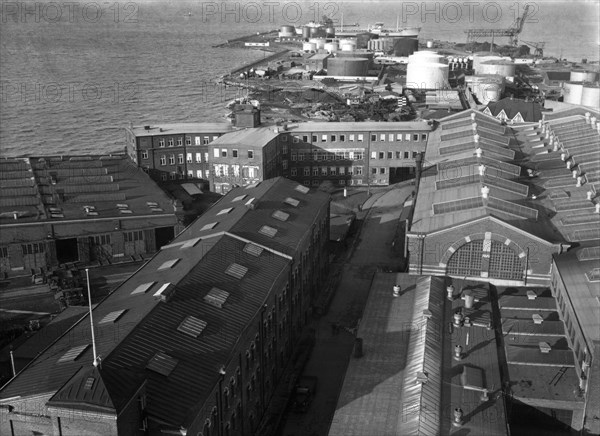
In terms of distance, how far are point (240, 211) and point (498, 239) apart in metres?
19.3

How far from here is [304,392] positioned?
4266cm

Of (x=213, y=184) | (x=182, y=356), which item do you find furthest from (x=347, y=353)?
(x=213, y=184)

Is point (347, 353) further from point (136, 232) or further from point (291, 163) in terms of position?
point (291, 163)

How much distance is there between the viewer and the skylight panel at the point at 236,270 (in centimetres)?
4222

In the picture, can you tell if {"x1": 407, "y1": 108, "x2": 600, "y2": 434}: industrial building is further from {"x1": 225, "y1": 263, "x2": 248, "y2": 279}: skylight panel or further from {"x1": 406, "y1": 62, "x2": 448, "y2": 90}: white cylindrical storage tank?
{"x1": 406, "y1": 62, "x2": 448, "y2": 90}: white cylindrical storage tank

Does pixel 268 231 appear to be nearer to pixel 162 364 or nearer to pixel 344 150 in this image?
pixel 162 364

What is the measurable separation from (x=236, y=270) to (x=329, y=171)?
50245mm

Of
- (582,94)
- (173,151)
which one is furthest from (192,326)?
(582,94)

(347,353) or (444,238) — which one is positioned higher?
(444,238)

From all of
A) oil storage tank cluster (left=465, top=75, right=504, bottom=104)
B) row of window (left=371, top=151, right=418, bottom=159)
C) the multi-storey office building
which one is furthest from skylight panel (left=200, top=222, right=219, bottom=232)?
oil storage tank cluster (left=465, top=75, right=504, bottom=104)

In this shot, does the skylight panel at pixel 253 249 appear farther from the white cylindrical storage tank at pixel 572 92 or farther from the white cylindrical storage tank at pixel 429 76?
the white cylindrical storage tank at pixel 429 76

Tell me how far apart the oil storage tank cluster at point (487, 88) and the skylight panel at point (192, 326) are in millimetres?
130614

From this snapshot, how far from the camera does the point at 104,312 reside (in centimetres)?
3778

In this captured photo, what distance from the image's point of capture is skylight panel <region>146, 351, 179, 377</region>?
31.7m
